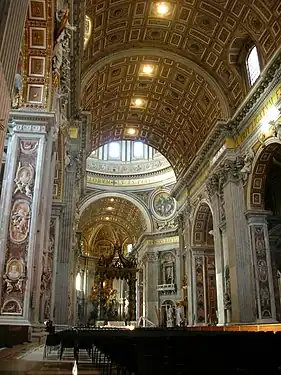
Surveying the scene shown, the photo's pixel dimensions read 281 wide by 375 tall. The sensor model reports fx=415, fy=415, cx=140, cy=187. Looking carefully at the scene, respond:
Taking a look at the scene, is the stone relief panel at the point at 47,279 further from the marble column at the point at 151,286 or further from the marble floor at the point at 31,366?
the marble column at the point at 151,286

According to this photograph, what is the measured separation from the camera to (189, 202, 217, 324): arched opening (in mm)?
18109

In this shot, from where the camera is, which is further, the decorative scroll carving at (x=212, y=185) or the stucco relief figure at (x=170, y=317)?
the stucco relief figure at (x=170, y=317)

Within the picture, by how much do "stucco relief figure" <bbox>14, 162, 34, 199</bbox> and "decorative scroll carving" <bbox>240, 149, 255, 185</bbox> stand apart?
8.35 m

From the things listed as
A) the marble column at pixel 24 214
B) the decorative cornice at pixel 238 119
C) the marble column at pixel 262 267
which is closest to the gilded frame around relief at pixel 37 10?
the marble column at pixel 24 214

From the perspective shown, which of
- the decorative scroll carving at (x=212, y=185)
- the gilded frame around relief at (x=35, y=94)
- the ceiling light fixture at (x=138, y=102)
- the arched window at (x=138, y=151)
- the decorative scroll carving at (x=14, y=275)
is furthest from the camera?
the arched window at (x=138, y=151)

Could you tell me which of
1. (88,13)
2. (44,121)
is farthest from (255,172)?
(44,121)

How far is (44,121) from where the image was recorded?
780cm

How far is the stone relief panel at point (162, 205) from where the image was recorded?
3066cm

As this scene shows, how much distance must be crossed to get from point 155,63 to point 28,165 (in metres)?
10.2

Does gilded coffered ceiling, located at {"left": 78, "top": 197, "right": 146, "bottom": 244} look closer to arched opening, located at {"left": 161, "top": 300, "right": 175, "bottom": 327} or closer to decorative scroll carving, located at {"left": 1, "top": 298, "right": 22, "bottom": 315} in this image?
arched opening, located at {"left": 161, "top": 300, "right": 175, "bottom": 327}

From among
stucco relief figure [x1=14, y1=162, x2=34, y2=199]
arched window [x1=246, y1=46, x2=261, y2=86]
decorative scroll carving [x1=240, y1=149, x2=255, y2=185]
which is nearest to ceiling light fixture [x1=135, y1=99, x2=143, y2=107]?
arched window [x1=246, y1=46, x2=261, y2=86]

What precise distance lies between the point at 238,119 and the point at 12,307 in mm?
10517

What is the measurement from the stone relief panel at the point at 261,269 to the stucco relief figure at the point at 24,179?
8.43 meters

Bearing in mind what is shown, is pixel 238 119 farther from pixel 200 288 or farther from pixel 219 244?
pixel 200 288
